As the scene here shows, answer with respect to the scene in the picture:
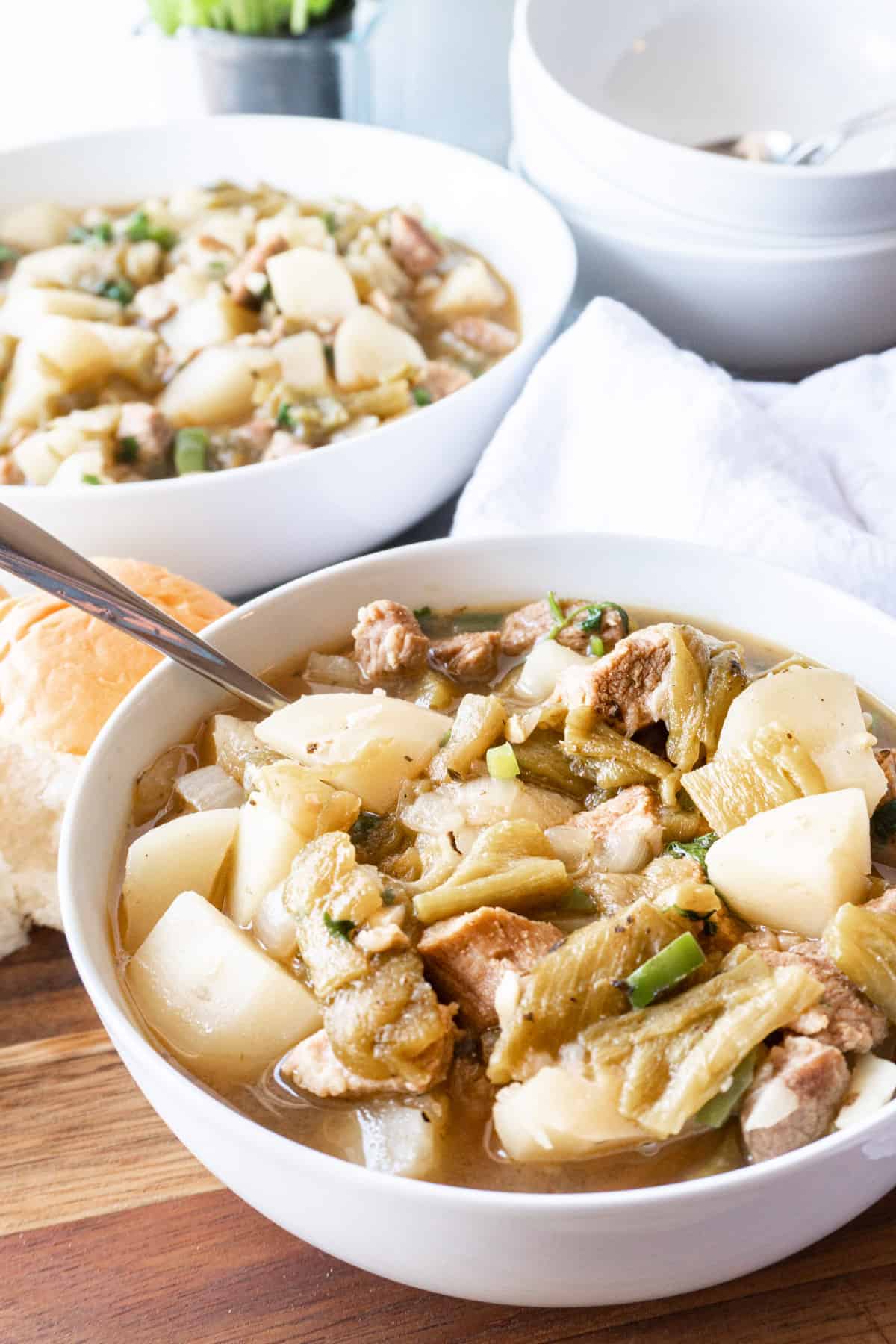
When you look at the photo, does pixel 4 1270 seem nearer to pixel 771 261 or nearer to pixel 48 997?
pixel 48 997

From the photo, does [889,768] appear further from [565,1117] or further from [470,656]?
[565,1117]

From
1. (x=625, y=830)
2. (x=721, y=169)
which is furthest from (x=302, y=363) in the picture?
(x=625, y=830)

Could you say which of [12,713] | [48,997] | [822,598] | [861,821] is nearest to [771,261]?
[822,598]

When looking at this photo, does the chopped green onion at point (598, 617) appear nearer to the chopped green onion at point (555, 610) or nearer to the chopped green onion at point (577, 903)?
the chopped green onion at point (555, 610)

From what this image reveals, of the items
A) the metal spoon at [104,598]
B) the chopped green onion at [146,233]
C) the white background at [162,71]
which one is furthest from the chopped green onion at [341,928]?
the white background at [162,71]

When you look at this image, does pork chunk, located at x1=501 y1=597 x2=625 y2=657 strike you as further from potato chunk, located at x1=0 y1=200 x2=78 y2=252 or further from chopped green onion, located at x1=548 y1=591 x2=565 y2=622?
potato chunk, located at x1=0 y1=200 x2=78 y2=252
